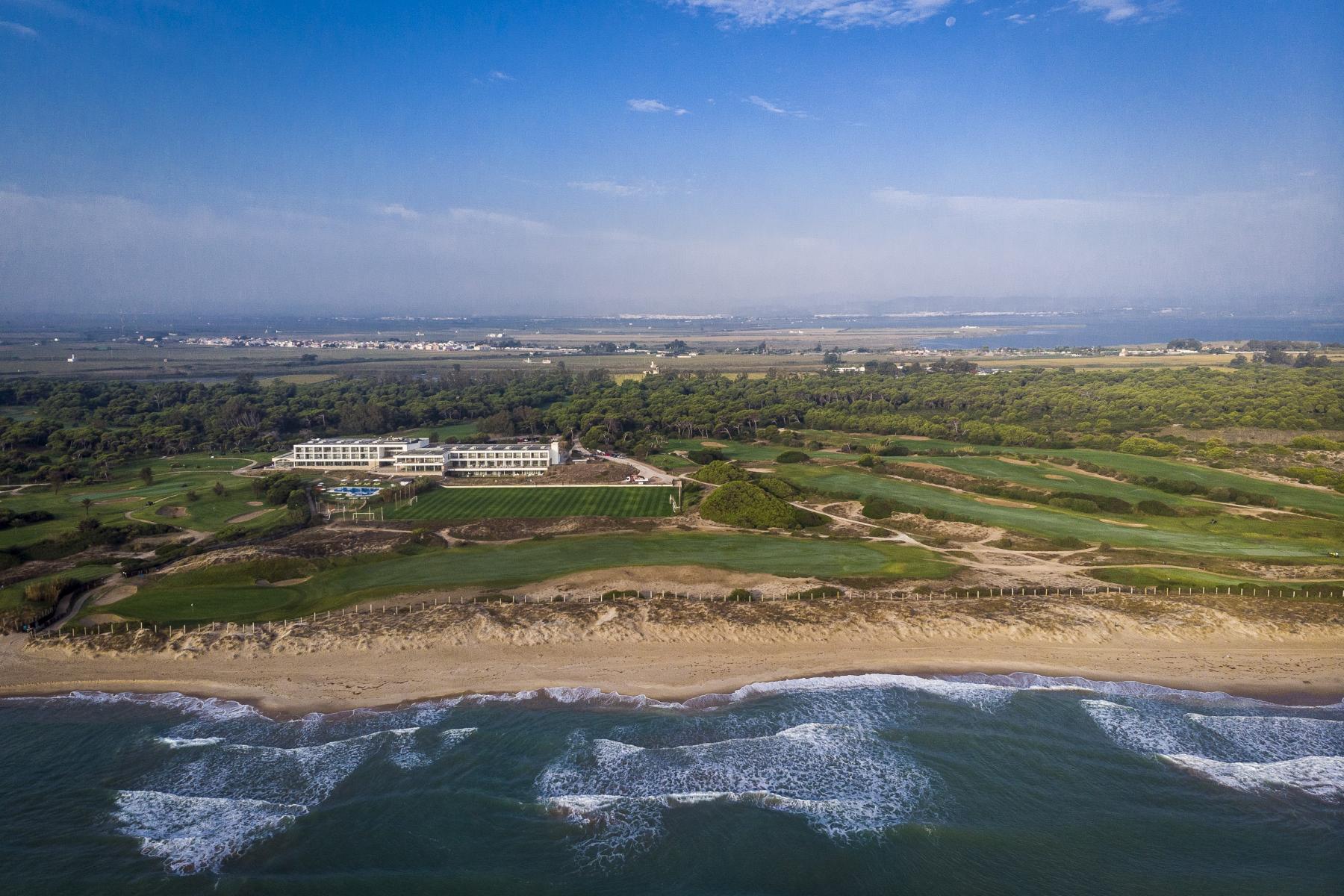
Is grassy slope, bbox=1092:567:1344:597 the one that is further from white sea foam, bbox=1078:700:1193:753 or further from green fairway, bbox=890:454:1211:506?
A: green fairway, bbox=890:454:1211:506

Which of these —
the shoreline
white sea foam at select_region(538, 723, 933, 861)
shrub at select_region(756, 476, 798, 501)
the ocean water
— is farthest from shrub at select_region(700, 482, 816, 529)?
white sea foam at select_region(538, 723, 933, 861)

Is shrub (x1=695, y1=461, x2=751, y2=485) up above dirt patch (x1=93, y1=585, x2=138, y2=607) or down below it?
above

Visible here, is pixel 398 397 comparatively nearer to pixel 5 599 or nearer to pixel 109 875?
pixel 5 599

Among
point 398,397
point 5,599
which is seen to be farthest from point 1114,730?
point 398,397

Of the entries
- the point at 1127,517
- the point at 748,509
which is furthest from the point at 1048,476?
the point at 748,509

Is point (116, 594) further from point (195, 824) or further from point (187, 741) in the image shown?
point (195, 824)

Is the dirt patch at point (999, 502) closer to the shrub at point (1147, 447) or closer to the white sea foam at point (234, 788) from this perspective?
the shrub at point (1147, 447)

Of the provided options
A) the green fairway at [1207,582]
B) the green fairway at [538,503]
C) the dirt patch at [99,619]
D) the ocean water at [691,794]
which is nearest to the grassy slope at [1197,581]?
the green fairway at [1207,582]
